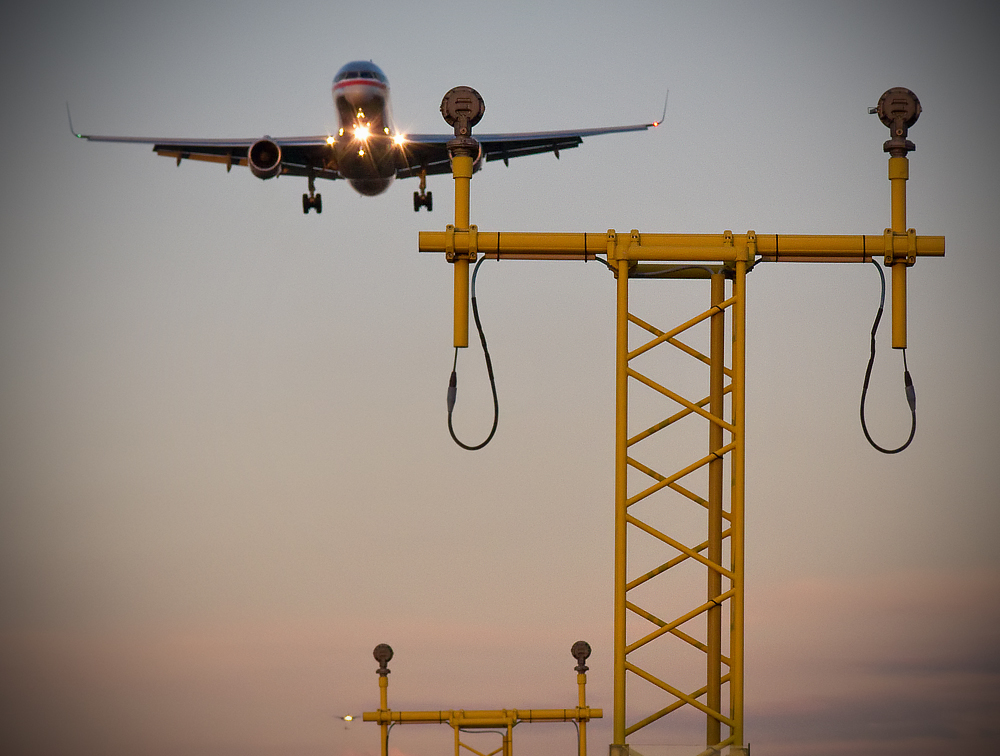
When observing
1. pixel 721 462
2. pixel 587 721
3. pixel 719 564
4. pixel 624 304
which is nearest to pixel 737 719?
pixel 719 564

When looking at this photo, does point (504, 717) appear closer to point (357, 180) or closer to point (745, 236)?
point (745, 236)

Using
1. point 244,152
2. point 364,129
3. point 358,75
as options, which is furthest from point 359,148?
point 244,152

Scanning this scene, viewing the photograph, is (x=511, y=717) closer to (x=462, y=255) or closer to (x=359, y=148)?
(x=462, y=255)

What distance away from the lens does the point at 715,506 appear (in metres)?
10.7

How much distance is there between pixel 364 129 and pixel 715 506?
1397 inches

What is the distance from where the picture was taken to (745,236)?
10.4 m

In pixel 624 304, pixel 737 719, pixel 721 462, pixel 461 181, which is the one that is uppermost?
pixel 461 181

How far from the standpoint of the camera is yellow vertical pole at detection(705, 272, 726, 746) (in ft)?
34.7

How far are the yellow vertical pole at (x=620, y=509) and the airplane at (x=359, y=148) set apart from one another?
32.9m

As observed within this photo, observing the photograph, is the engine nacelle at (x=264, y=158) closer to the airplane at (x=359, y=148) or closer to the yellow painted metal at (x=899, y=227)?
the airplane at (x=359, y=148)

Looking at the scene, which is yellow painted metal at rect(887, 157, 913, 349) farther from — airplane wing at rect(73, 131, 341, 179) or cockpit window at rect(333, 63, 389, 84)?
cockpit window at rect(333, 63, 389, 84)

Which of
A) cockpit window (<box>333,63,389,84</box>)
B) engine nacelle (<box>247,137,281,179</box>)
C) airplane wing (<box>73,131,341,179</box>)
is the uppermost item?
cockpit window (<box>333,63,389,84</box>)

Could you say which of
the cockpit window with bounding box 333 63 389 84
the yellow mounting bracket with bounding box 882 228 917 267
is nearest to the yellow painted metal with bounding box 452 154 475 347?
the yellow mounting bracket with bounding box 882 228 917 267

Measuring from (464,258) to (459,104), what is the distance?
108 cm
